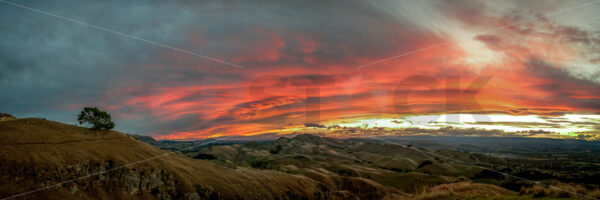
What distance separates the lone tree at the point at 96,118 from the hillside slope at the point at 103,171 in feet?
8.66

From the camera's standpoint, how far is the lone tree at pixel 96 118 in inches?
2803

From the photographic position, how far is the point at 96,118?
7244cm

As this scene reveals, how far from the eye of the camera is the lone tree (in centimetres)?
7119

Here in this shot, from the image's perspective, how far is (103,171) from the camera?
55875 millimetres

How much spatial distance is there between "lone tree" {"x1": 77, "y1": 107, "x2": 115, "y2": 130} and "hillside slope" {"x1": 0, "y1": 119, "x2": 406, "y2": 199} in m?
2.64

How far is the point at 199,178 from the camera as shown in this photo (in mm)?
73250

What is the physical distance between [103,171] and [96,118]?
78.5 feet

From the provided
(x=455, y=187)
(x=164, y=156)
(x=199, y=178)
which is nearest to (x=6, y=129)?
(x=164, y=156)

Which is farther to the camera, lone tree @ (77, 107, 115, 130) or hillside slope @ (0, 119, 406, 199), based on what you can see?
lone tree @ (77, 107, 115, 130)

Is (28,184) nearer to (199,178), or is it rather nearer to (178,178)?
(178,178)

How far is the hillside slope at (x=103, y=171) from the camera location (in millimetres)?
45312

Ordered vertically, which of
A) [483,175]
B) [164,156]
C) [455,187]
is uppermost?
[455,187]

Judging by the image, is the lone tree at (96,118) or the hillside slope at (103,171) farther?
the lone tree at (96,118)

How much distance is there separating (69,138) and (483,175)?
187726mm
